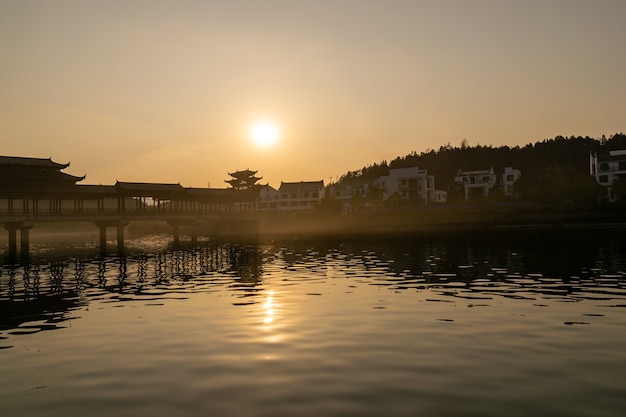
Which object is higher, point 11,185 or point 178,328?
point 11,185

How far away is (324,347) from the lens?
12.5 meters

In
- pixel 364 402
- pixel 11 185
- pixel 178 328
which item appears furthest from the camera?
pixel 11 185

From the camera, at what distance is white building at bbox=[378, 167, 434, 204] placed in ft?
Answer: 392

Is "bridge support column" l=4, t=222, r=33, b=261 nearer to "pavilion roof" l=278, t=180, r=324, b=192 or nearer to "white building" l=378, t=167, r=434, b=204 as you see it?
"white building" l=378, t=167, r=434, b=204

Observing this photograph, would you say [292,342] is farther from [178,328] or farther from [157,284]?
[157,284]

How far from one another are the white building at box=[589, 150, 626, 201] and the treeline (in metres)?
3.61

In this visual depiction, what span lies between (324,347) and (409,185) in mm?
110873

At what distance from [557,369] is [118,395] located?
837 centimetres

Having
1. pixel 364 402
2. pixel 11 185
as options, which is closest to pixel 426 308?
pixel 364 402

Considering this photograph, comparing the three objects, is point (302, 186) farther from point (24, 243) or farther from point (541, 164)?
point (24, 243)

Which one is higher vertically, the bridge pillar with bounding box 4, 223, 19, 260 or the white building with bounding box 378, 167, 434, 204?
the white building with bounding box 378, 167, 434, 204

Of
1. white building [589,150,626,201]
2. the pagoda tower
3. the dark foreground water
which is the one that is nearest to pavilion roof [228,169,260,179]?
the pagoda tower

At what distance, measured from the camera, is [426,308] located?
1753 cm

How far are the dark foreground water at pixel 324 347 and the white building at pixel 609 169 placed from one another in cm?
8165
